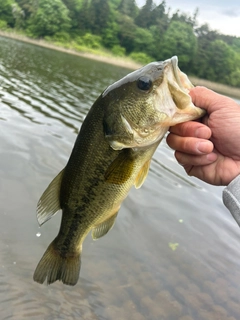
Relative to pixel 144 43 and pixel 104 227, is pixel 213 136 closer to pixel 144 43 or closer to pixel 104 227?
pixel 104 227

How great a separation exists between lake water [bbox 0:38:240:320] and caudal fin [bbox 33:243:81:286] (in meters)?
1.34

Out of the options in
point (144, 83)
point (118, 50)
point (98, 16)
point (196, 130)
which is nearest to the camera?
point (144, 83)

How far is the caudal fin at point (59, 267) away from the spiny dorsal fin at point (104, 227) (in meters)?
0.26

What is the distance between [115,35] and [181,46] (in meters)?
15.4

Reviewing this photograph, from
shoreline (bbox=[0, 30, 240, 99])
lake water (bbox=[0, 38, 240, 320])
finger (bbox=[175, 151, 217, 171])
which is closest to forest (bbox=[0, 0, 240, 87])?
shoreline (bbox=[0, 30, 240, 99])

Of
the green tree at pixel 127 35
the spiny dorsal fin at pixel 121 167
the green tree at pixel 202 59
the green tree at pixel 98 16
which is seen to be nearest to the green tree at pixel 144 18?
the green tree at pixel 127 35

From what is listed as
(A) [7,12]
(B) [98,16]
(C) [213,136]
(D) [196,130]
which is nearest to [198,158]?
(C) [213,136]

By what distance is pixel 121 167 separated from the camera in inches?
82.8

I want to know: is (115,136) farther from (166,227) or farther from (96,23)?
(96,23)

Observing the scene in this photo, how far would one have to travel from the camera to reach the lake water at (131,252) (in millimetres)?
3887

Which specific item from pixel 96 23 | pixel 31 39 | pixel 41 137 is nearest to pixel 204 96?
pixel 41 137

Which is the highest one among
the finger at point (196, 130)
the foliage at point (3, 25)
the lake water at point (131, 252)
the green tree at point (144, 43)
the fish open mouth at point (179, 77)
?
Result: the green tree at point (144, 43)

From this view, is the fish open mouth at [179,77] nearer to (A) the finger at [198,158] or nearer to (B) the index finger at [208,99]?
(B) the index finger at [208,99]

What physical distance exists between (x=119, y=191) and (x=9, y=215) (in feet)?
10.9
